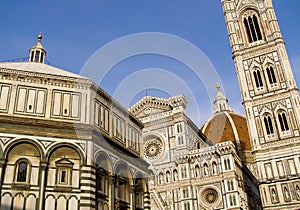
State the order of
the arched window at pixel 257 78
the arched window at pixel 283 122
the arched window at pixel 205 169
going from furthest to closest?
the arched window at pixel 257 78 < the arched window at pixel 205 169 < the arched window at pixel 283 122

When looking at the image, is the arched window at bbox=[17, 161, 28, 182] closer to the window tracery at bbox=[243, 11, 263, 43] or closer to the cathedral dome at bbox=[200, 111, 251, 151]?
the window tracery at bbox=[243, 11, 263, 43]

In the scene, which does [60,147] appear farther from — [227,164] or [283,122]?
[283,122]

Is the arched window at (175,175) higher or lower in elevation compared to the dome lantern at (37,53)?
lower

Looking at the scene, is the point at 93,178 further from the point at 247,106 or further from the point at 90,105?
the point at 247,106

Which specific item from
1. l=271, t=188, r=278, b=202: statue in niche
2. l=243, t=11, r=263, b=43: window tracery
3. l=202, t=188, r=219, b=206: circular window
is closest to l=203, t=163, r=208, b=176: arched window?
l=202, t=188, r=219, b=206: circular window

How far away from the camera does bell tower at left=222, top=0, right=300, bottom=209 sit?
1307 inches

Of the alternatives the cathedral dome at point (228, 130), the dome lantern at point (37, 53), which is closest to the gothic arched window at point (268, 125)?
the dome lantern at point (37, 53)

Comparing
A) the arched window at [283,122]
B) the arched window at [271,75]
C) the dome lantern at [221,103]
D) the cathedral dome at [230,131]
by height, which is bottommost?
the arched window at [283,122]

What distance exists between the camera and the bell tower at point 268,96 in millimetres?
33188

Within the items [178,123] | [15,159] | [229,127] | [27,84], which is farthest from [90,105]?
[229,127]

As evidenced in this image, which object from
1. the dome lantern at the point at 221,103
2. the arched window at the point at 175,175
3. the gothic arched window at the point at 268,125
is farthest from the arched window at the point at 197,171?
the dome lantern at the point at 221,103

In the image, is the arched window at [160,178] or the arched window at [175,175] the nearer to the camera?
A: the arched window at [175,175]

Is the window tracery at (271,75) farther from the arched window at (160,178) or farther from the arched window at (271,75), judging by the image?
the arched window at (160,178)

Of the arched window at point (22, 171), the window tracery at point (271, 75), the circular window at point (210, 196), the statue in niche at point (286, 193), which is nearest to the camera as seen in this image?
the arched window at point (22, 171)
